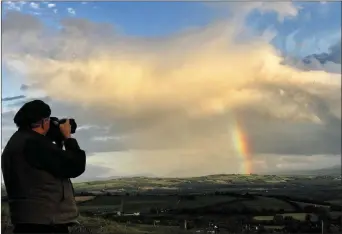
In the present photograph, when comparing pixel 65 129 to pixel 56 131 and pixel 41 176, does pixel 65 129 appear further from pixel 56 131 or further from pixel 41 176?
pixel 41 176

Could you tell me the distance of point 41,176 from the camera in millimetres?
1279

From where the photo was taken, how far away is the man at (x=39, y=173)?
1252 mm

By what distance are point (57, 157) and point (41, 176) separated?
0.09 meters

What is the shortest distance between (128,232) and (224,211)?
770mm

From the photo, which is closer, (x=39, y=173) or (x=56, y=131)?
(x=39, y=173)

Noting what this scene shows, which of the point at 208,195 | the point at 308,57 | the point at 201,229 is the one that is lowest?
the point at 201,229

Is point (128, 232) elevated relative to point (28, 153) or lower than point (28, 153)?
lower

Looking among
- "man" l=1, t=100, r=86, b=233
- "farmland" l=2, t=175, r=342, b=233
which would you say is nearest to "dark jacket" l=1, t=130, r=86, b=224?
"man" l=1, t=100, r=86, b=233

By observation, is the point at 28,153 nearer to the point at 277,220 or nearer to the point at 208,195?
the point at 208,195

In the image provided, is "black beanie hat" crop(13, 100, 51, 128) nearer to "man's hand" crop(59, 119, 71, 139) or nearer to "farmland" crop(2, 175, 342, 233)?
"man's hand" crop(59, 119, 71, 139)

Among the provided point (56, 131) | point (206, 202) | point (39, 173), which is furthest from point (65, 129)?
point (206, 202)

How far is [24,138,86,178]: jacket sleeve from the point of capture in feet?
4.04

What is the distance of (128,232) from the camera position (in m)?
3.26

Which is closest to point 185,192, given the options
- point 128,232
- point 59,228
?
point 128,232
